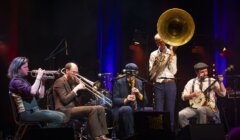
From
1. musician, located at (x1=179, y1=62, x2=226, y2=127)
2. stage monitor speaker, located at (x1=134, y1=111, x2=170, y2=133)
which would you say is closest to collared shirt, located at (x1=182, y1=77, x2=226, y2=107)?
musician, located at (x1=179, y1=62, x2=226, y2=127)

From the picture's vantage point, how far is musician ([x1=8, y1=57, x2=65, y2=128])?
19.1 ft

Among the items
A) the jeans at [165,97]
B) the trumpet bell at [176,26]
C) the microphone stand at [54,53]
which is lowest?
the jeans at [165,97]

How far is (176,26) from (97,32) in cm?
284

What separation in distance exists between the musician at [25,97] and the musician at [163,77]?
6.21ft

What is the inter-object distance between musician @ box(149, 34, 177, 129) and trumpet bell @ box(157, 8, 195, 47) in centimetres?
22

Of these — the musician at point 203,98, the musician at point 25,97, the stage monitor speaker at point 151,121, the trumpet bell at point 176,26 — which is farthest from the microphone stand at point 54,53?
the stage monitor speaker at point 151,121

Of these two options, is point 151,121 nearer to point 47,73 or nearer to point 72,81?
Result: point 72,81

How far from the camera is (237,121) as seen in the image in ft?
27.2

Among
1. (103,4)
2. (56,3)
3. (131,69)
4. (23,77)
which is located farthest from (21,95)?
(103,4)

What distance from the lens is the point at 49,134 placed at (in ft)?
14.9

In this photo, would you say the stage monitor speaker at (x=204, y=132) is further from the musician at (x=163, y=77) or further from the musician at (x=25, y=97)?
the musician at (x=25, y=97)

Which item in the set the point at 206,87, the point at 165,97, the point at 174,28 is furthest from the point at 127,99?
the point at 174,28

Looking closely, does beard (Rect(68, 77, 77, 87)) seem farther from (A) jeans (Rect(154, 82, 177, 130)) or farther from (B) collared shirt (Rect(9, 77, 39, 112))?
(A) jeans (Rect(154, 82, 177, 130))

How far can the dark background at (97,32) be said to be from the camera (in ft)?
27.9
